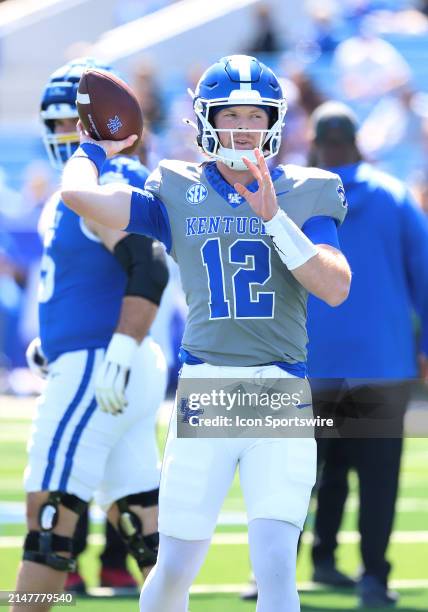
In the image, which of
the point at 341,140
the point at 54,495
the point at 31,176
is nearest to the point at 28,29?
the point at 31,176

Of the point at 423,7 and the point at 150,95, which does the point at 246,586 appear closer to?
the point at 150,95

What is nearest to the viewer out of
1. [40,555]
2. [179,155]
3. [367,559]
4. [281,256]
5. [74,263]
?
[281,256]

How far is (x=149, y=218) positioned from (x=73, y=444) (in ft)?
2.96

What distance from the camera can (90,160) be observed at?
141 inches

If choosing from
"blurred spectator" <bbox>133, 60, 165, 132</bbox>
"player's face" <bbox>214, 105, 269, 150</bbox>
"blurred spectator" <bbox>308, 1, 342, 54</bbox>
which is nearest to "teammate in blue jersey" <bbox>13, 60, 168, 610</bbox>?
"player's face" <bbox>214, 105, 269, 150</bbox>

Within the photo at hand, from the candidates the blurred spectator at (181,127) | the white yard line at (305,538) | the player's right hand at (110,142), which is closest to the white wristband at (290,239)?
the player's right hand at (110,142)

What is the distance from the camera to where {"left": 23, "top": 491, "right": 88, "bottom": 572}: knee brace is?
4023 millimetres

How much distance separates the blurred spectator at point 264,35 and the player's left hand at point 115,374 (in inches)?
430

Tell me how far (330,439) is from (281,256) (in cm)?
194

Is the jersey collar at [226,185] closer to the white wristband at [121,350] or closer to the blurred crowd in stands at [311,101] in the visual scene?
the white wristband at [121,350]

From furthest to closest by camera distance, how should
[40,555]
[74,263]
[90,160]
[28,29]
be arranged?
1. [28,29]
2. [74,263]
3. [40,555]
4. [90,160]

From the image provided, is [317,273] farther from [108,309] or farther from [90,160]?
[108,309]

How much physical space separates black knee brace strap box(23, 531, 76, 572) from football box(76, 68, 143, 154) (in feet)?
4.13

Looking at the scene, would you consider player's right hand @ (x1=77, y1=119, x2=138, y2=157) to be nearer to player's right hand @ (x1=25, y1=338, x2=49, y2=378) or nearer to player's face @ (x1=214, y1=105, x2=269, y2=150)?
player's face @ (x1=214, y1=105, x2=269, y2=150)
